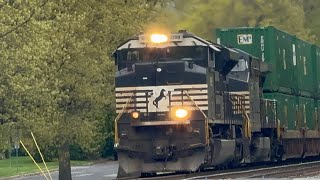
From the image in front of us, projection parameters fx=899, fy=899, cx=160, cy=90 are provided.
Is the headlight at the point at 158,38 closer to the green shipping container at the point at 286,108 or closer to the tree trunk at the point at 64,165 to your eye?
the tree trunk at the point at 64,165

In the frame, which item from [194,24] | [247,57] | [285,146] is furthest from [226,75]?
[194,24]

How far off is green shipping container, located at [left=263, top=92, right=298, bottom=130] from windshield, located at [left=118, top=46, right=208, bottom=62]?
8.77 m

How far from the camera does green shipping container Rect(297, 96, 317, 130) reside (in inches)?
1459

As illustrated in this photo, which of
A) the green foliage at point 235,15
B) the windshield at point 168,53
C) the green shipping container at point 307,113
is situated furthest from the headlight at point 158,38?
the green foliage at point 235,15

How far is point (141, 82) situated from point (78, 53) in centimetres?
297

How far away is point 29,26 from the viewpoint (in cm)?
2247

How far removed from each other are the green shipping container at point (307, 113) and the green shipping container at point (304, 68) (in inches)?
12.6

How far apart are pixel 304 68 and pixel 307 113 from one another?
6.31 feet

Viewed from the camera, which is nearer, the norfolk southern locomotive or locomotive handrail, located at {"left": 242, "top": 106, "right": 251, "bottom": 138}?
the norfolk southern locomotive

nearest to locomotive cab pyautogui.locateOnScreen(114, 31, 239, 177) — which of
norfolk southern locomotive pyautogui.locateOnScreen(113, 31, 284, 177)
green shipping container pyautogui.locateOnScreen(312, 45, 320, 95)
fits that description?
norfolk southern locomotive pyautogui.locateOnScreen(113, 31, 284, 177)

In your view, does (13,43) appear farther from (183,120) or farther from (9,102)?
(183,120)

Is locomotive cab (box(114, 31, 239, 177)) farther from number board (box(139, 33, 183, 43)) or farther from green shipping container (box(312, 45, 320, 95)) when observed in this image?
green shipping container (box(312, 45, 320, 95))

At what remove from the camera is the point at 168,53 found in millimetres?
25891

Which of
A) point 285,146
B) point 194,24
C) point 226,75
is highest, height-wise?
point 194,24
